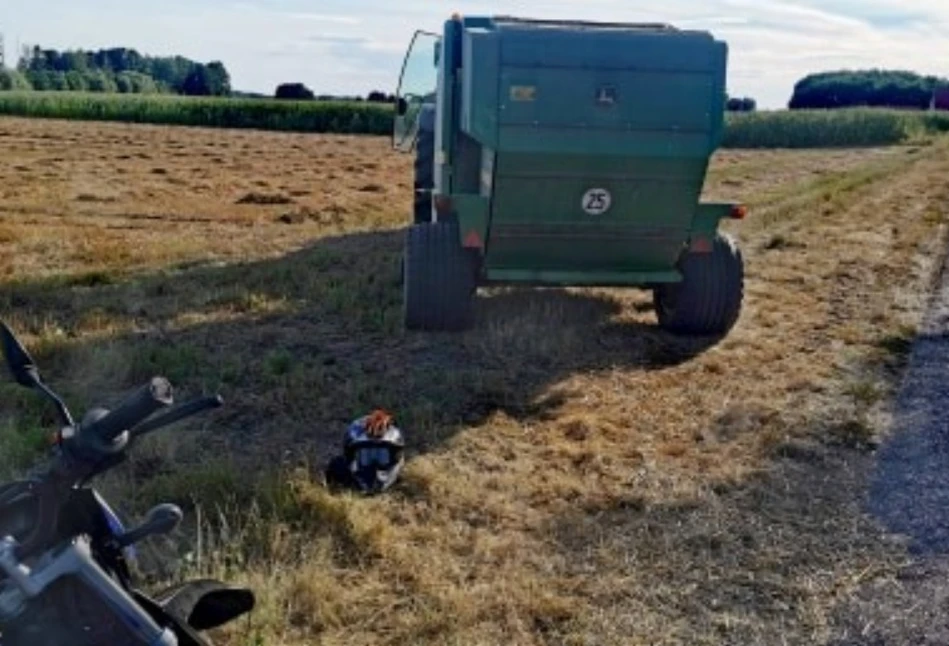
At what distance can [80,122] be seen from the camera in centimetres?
4591

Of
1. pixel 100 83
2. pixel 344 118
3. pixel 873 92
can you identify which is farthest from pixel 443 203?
pixel 100 83

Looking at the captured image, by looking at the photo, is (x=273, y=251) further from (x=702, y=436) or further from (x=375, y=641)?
(x=375, y=641)

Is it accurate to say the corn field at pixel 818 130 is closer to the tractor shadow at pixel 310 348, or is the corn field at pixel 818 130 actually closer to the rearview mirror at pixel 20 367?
the tractor shadow at pixel 310 348

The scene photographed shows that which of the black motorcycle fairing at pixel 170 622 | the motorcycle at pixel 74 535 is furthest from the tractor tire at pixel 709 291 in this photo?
the motorcycle at pixel 74 535

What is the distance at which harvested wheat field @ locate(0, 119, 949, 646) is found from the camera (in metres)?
3.75

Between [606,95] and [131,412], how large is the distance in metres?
5.00

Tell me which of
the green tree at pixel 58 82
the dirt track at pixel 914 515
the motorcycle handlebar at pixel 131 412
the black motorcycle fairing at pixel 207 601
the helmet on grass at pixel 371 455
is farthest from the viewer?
the green tree at pixel 58 82

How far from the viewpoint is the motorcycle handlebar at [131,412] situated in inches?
65.0

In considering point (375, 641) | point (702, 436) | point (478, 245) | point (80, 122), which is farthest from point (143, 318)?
point (80, 122)

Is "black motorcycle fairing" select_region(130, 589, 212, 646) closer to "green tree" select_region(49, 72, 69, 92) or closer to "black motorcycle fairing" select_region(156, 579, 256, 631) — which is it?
"black motorcycle fairing" select_region(156, 579, 256, 631)

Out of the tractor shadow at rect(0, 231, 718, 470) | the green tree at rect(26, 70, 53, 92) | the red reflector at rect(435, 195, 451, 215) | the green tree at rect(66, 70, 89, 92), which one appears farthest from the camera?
the green tree at rect(66, 70, 89, 92)

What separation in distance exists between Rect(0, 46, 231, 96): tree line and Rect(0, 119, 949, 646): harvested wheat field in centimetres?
7092

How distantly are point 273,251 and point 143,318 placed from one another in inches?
134

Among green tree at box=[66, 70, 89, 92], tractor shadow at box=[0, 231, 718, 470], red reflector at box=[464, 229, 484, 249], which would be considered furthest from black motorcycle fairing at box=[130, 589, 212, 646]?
green tree at box=[66, 70, 89, 92]
